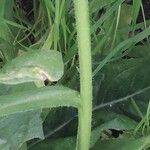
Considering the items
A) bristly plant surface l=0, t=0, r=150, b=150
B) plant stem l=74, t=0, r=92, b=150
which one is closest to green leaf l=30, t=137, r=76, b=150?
Result: bristly plant surface l=0, t=0, r=150, b=150

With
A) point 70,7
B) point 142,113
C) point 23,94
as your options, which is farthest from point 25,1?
point 23,94

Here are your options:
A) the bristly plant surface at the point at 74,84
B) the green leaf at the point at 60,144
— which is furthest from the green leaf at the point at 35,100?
the green leaf at the point at 60,144

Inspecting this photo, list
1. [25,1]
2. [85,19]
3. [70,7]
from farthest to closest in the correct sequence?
[25,1] → [70,7] → [85,19]

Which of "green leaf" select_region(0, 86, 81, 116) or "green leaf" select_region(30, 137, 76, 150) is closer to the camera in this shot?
"green leaf" select_region(0, 86, 81, 116)

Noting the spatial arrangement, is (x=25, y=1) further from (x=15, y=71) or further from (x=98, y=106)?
(x=15, y=71)

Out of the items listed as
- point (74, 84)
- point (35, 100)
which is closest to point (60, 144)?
point (74, 84)

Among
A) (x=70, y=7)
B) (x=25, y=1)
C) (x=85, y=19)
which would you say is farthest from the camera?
(x=25, y=1)

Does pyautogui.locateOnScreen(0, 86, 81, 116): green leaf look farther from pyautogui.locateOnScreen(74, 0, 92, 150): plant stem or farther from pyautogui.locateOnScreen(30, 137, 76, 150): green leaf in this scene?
pyautogui.locateOnScreen(30, 137, 76, 150): green leaf
